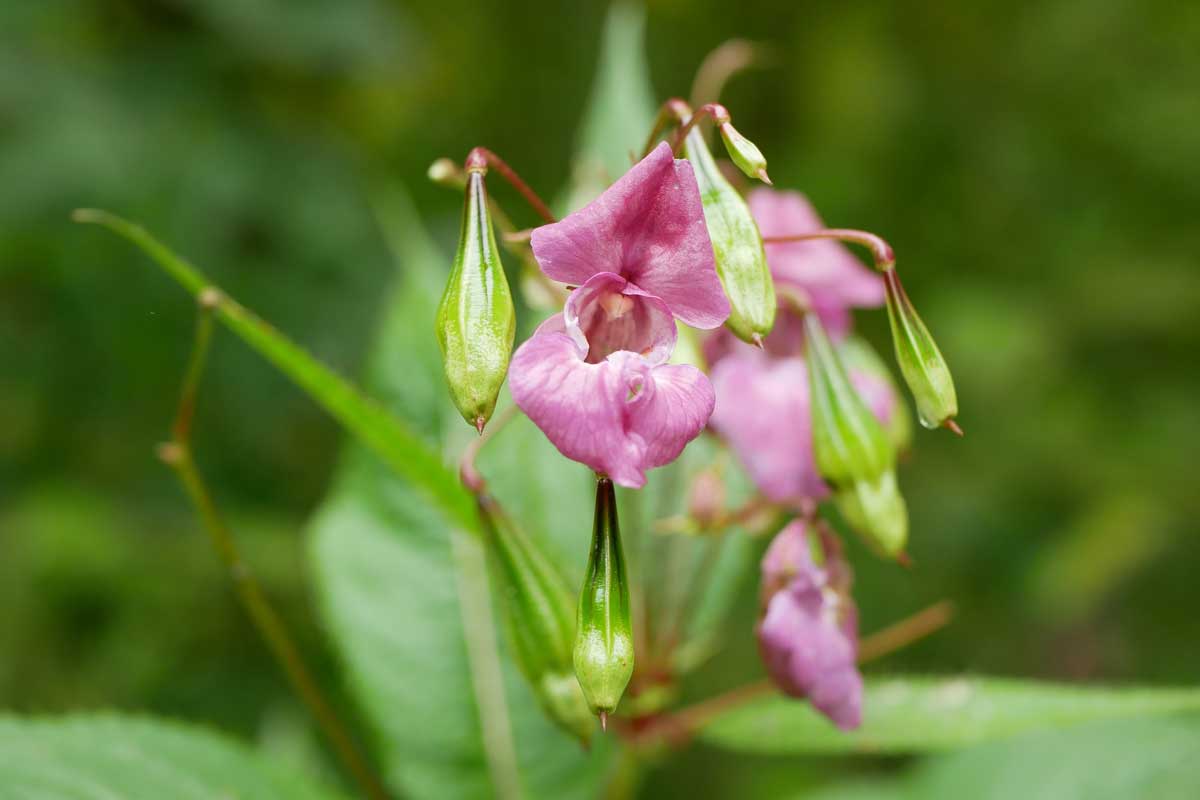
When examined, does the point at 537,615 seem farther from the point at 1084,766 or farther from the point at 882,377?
the point at 1084,766

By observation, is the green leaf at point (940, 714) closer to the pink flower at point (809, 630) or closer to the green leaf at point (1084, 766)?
the pink flower at point (809, 630)

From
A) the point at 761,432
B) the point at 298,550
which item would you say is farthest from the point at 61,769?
the point at 298,550

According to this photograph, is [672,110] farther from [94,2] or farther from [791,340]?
[94,2]

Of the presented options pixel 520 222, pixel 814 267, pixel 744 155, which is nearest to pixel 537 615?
pixel 744 155

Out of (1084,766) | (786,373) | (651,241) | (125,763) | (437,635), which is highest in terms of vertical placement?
(651,241)

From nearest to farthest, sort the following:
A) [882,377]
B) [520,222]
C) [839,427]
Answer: [839,427] < [882,377] < [520,222]

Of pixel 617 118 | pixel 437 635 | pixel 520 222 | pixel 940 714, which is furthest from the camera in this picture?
pixel 520 222
